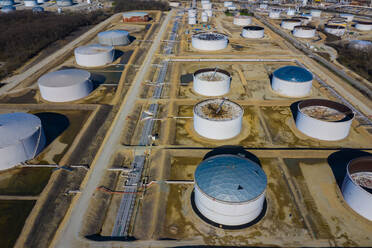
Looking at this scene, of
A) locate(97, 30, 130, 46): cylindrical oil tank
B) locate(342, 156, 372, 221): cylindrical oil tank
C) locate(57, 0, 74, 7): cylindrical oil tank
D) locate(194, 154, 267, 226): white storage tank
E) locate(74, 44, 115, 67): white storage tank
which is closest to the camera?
locate(194, 154, 267, 226): white storage tank

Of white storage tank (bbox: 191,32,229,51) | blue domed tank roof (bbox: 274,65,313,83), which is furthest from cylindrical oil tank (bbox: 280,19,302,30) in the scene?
blue domed tank roof (bbox: 274,65,313,83)

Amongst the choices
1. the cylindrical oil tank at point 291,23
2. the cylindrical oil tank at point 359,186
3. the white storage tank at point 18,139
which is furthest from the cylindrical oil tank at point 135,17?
the cylindrical oil tank at point 359,186

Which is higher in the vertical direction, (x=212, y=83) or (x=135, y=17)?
(x=135, y=17)

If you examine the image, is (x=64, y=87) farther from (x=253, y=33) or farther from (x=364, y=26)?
(x=364, y=26)

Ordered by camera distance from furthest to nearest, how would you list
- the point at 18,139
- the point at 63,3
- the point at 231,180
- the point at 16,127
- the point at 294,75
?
1. the point at 63,3
2. the point at 294,75
3. the point at 16,127
4. the point at 18,139
5. the point at 231,180

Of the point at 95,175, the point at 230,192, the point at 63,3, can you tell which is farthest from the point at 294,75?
the point at 63,3

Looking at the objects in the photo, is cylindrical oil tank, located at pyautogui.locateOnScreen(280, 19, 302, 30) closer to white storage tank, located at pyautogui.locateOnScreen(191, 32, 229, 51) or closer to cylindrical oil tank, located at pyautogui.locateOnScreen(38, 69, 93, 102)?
white storage tank, located at pyautogui.locateOnScreen(191, 32, 229, 51)
